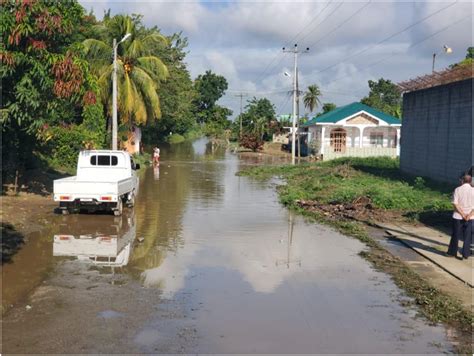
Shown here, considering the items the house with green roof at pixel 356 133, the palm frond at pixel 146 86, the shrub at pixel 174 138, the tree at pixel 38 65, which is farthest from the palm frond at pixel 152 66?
the shrub at pixel 174 138

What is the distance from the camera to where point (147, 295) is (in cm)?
827

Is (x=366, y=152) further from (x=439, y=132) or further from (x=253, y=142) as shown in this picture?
(x=439, y=132)

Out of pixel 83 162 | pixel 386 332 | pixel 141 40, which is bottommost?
pixel 386 332

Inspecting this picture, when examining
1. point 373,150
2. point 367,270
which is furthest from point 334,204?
point 373,150

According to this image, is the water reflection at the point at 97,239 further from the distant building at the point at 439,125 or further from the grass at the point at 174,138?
the grass at the point at 174,138

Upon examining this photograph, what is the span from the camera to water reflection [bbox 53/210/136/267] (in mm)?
10898

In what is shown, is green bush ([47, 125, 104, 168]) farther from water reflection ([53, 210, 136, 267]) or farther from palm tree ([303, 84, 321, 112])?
palm tree ([303, 84, 321, 112])

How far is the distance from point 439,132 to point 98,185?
14622mm

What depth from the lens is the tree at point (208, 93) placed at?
403 feet

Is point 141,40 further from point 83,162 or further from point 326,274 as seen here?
point 326,274

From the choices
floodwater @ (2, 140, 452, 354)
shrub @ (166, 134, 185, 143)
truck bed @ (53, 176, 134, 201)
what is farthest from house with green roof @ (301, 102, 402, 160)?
floodwater @ (2, 140, 452, 354)

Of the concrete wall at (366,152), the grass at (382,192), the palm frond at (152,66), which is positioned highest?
the palm frond at (152,66)

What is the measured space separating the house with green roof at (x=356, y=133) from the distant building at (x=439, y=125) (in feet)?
68.3

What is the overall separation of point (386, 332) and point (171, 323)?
8.70 ft
